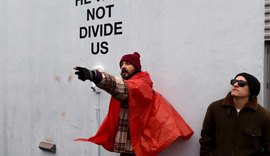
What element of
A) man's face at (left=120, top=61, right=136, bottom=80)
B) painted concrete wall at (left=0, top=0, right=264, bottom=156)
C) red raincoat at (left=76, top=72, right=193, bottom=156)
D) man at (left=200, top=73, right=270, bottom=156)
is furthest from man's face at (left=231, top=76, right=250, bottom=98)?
man's face at (left=120, top=61, right=136, bottom=80)

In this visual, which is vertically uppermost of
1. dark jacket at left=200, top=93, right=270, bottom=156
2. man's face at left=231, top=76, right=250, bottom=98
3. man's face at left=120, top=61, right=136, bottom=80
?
man's face at left=120, top=61, right=136, bottom=80

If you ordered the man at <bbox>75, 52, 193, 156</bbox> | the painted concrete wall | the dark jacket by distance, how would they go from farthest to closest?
the painted concrete wall
the man at <bbox>75, 52, 193, 156</bbox>
the dark jacket

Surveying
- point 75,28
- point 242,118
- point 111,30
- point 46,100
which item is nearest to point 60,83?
point 46,100

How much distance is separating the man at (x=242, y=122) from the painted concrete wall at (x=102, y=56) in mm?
317

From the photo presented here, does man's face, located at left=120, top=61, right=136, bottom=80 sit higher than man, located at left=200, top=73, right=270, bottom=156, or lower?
higher

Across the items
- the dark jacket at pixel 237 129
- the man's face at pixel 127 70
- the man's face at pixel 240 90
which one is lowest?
the dark jacket at pixel 237 129

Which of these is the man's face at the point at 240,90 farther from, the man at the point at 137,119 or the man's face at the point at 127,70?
the man's face at the point at 127,70

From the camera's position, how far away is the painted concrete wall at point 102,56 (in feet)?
12.1

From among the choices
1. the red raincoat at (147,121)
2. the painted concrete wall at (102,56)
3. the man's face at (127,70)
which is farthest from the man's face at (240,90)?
the man's face at (127,70)

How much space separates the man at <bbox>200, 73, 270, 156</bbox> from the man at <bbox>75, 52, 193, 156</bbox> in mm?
454

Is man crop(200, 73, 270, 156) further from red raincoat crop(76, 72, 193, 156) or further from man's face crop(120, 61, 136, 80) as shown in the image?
man's face crop(120, 61, 136, 80)

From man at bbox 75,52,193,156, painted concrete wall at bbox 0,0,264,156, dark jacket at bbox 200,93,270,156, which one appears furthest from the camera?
painted concrete wall at bbox 0,0,264,156

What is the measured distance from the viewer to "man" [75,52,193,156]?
3.38 m

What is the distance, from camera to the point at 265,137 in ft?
10.4
